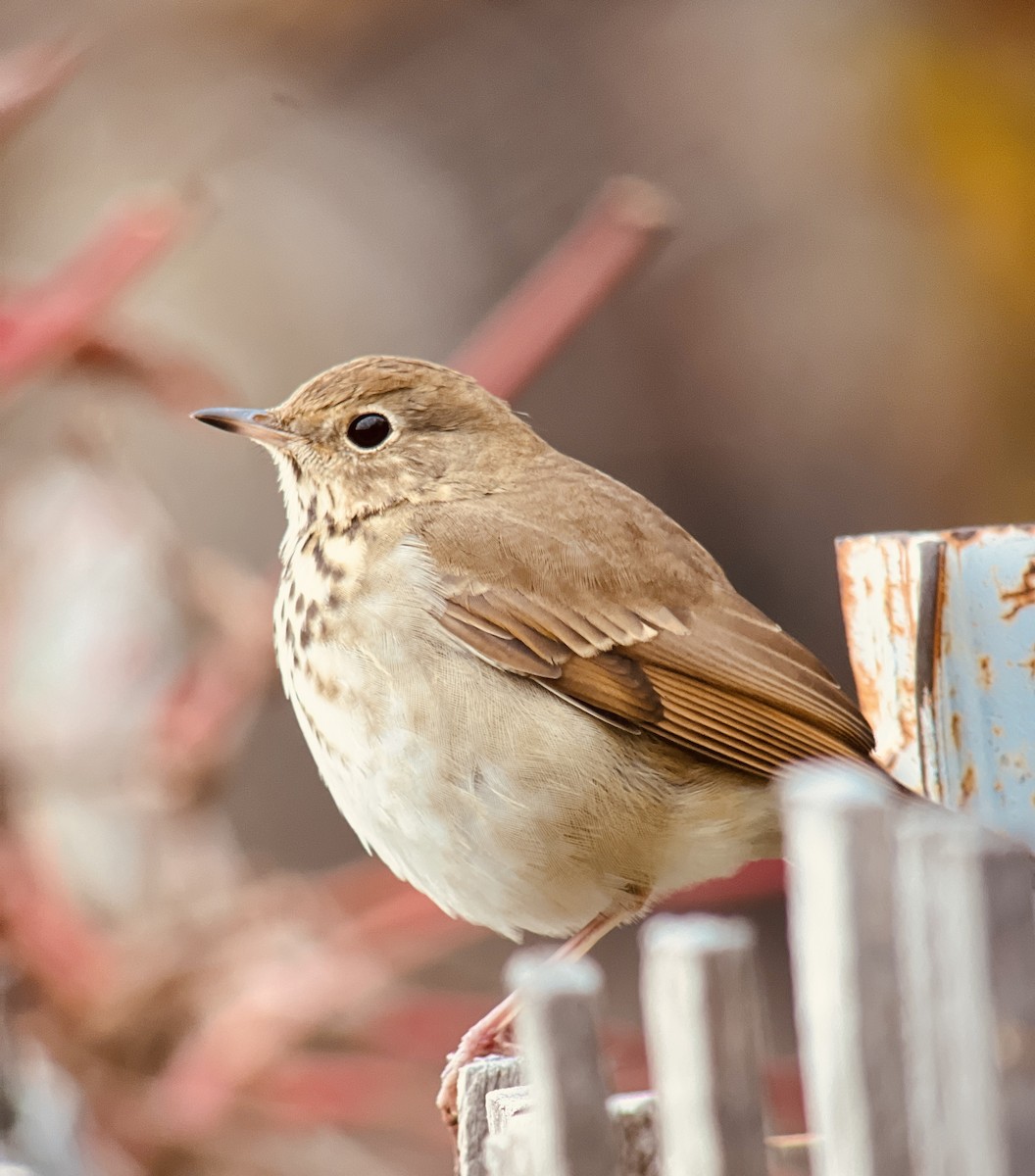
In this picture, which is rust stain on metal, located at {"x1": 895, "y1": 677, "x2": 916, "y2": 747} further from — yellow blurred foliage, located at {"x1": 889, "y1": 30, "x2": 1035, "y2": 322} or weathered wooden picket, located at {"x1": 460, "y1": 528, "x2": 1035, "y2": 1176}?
yellow blurred foliage, located at {"x1": 889, "y1": 30, "x2": 1035, "y2": 322}

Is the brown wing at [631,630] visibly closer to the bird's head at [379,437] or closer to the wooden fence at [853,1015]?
the bird's head at [379,437]

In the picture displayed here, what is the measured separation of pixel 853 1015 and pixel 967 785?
0.96 m

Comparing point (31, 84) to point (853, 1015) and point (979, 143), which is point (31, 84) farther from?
point (979, 143)

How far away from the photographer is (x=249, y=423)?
9.84 ft

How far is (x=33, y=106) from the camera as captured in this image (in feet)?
8.31

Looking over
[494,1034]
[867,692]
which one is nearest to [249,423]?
[494,1034]

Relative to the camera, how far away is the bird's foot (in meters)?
2.58

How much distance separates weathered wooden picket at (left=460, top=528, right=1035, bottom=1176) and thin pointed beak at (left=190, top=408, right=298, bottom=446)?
70.0 inches

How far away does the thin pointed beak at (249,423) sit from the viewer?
2955 mm

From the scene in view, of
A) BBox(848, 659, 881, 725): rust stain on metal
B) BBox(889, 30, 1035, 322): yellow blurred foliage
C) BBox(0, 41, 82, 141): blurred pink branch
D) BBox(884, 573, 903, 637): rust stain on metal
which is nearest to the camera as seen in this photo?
BBox(884, 573, 903, 637): rust stain on metal

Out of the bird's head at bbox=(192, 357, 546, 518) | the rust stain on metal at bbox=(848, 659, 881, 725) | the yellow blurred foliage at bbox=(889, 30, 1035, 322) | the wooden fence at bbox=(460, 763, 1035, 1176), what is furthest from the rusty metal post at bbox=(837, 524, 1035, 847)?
the yellow blurred foliage at bbox=(889, 30, 1035, 322)

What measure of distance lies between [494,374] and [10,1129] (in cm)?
157

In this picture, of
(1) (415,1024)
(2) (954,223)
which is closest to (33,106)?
(1) (415,1024)

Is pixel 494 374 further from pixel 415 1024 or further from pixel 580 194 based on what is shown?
pixel 580 194
